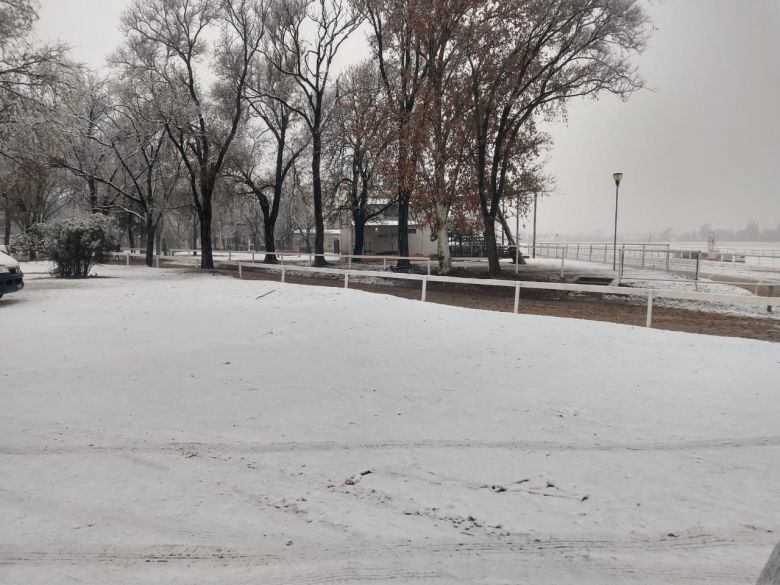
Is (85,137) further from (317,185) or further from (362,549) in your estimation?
(362,549)

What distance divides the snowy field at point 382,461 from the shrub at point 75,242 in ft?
40.1

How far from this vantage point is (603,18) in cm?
2022

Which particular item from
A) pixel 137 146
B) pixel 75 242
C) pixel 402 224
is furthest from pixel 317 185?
pixel 75 242

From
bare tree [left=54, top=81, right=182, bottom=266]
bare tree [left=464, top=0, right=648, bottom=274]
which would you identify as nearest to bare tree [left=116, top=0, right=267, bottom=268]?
bare tree [left=54, top=81, right=182, bottom=266]

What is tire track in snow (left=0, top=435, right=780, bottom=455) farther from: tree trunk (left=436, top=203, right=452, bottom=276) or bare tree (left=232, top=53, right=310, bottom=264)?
bare tree (left=232, top=53, right=310, bottom=264)

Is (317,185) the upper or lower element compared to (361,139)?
lower

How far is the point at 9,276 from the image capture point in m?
11.7

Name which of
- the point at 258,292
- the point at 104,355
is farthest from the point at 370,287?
the point at 104,355

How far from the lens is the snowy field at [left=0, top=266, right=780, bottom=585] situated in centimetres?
272

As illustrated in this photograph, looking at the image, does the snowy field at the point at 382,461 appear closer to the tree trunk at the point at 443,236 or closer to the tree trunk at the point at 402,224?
the tree trunk at the point at 443,236

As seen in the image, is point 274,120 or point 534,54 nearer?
point 534,54

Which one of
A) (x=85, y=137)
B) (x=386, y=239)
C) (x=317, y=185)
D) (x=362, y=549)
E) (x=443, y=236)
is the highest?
(x=85, y=137)

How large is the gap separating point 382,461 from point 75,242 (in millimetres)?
18900

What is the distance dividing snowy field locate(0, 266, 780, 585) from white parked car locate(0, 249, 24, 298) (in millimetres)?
4600
